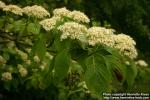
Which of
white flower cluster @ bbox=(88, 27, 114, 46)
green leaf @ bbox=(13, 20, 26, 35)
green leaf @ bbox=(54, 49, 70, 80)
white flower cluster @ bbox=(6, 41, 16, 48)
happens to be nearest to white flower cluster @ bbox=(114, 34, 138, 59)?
white flower cluster @ bbox=(88, 27, 114, 46)

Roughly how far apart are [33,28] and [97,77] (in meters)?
0.87

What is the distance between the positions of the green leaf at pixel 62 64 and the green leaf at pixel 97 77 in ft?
0.36

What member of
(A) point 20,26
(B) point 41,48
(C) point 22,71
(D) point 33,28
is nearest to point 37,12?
(D) point 33,28

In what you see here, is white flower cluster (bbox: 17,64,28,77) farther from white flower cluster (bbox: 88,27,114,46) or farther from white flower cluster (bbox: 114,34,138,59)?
white flower cluster (bbox: 88,27,114,46)

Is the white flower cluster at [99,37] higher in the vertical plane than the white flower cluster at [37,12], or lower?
lower

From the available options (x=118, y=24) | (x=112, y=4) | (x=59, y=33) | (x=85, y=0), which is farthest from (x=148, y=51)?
(x=59, y=33)

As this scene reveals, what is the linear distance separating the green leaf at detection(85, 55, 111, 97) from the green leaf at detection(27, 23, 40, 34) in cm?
73

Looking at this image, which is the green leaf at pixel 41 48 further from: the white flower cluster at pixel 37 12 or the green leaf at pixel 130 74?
the green leaf at pixel 130 74

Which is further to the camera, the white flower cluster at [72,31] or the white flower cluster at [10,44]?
the white flower cluster at [10,44]

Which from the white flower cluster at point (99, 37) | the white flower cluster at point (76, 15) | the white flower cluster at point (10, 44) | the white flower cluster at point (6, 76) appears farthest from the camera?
the white flower cluster at point (6, 76)

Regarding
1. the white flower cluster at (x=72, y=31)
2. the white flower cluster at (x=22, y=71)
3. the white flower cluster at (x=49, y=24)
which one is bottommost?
the white flower cluster at (x=22, y=71)

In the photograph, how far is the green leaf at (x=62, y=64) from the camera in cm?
221

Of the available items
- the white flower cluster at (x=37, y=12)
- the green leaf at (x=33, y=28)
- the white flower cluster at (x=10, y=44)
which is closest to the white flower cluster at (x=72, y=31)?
the green leaf at (x=33, y=28)

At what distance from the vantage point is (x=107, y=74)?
2182 millimetres
